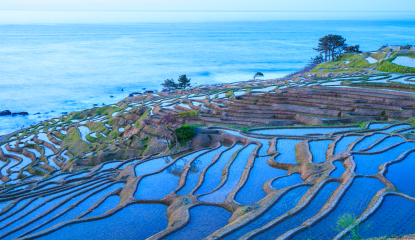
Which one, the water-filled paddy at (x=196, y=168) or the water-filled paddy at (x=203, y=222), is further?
the water-filled paddy at (x=196, y=168)

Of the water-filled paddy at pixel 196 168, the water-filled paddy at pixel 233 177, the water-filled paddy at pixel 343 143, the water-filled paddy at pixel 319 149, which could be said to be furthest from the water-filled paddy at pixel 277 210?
the water-filled paddy at pixel 343 143

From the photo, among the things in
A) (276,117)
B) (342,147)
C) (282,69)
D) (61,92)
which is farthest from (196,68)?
(342,147)

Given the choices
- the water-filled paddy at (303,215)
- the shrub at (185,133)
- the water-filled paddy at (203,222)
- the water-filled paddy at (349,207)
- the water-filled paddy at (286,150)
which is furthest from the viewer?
the shrub at (185,133)

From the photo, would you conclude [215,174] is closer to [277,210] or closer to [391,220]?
[277,210]

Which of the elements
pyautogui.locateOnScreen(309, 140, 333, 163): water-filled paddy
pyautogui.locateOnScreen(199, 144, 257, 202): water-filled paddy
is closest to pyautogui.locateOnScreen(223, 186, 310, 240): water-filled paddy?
pyautogui.locateOnScreen(199, 144, 257, 202): water-filled paddy

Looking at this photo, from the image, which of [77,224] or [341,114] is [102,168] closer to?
[77,224]

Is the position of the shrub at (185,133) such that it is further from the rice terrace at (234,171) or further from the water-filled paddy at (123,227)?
the water-filled paddy at (123,227)

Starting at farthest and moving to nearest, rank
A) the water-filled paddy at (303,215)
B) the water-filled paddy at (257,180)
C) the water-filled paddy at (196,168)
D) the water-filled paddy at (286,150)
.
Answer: the water-filled paddy at (286,150)
the water-filled paddy at (196,168)
the water-filled paddy at (257,180)
the water-filled paddy at (303,215)
